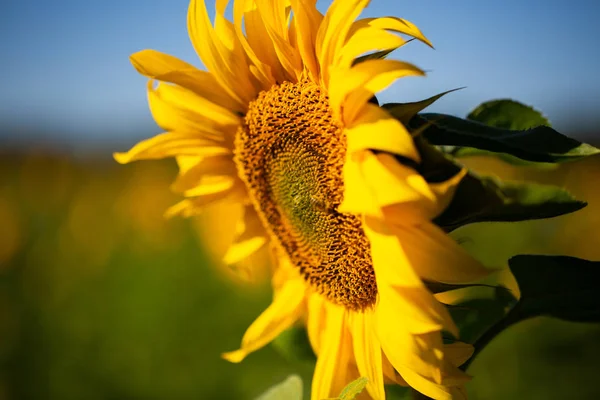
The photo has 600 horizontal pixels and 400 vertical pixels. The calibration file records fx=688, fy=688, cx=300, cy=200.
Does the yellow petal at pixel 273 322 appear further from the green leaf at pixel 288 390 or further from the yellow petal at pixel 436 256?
the yellow petal at pixel 436 256

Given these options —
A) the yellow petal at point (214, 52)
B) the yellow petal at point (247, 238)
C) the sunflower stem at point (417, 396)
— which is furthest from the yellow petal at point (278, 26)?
the sunflower stem at point (417, 396)

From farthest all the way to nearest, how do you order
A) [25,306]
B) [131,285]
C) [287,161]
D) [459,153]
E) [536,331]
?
[25,306] < [131,285] < [536,331] < [287,161] < [459,153]

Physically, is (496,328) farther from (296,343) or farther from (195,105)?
(195,105)

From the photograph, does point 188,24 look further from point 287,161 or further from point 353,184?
point 353,184

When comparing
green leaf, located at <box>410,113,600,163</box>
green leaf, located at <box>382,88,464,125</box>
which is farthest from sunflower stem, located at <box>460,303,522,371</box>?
green leaf, located at <box>382,88,464,125</box>

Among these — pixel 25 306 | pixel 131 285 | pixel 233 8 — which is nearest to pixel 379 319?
pixel 233 8
